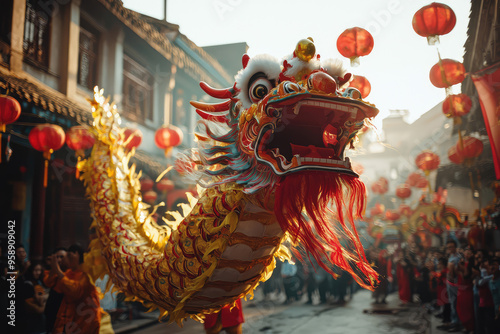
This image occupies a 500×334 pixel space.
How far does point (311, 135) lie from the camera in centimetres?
216

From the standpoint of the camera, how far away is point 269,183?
2152mm

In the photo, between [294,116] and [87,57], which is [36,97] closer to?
[87,57]

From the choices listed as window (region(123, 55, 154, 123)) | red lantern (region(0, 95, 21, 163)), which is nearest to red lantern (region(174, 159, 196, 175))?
red lantern (region(0, 95, 21, 163))

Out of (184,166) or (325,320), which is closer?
(184,166)

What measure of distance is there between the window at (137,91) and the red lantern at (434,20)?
7127 mm

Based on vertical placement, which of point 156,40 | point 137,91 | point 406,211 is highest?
point 156,40

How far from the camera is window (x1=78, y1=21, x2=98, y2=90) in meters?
8.86

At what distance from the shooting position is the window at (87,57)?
886 centimetres

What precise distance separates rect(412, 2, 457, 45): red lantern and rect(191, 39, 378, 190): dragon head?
3.18 m

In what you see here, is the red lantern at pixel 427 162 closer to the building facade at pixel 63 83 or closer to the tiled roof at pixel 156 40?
the building facade at pixel 63 83

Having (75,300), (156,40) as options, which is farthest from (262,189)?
(156,40)

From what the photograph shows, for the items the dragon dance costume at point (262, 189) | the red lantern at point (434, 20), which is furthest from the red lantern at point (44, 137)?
the red lantern at point (434, 20)

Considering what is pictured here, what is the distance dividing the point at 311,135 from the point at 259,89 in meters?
0.37

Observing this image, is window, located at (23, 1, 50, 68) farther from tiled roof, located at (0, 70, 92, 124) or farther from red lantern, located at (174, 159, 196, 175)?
red lantern, located at (174, 159, 196, 175)
